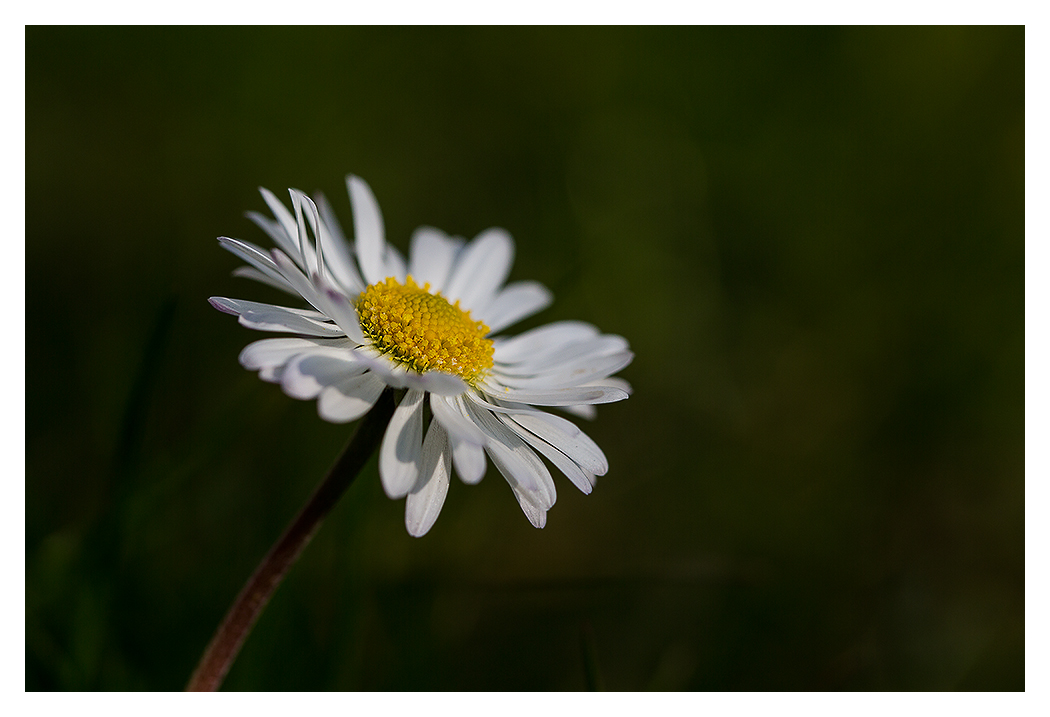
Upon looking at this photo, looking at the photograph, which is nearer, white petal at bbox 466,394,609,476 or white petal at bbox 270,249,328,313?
white petal at bbox 270,249,328,313

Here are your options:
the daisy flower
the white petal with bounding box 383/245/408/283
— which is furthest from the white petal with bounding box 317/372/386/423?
the white petal with bounding box 383/245/408/283

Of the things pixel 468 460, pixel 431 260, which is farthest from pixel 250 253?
pixel 431 260

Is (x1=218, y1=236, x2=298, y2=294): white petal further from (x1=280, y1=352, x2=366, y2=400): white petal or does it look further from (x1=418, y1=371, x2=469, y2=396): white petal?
(x1=418, y1=371, x2=469, y2=396): white petal

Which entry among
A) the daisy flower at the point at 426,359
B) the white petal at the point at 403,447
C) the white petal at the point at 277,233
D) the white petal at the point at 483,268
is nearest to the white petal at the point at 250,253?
the daisy flower at the point at 426,359

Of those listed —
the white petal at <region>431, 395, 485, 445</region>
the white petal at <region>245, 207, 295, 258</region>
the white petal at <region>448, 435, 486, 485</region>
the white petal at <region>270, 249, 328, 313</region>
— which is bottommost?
the white petal at <region>448, 435, 486, 485</region>

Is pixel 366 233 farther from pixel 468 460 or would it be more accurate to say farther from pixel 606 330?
pixel 606 330

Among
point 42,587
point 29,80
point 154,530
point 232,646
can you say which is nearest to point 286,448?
point 154,530

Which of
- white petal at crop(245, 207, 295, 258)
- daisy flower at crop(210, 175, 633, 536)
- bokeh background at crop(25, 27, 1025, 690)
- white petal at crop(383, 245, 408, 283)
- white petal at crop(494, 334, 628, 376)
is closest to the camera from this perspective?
daisy flower at crop(210, 175, 633, 536)

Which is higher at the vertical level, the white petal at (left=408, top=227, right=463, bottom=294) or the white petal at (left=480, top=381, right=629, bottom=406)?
the white petal at (left=408, top=227, right=463, bottom=294)
